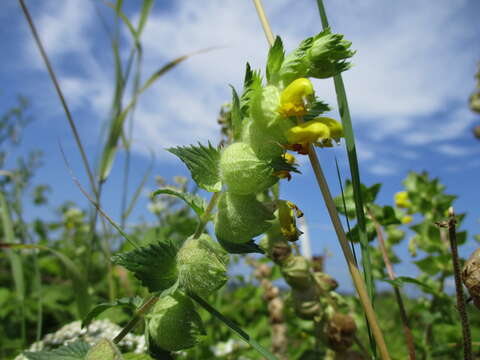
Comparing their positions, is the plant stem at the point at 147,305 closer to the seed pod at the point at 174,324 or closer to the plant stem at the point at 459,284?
the seed pod at the point at 174,324

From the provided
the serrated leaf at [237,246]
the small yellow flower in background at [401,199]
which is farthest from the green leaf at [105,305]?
the small yellow flower in background at [401,199]

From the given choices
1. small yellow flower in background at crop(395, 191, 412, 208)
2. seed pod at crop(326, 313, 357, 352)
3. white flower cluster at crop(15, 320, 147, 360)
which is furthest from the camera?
small yellow flower in background at crop(395, 191, 412, 208)

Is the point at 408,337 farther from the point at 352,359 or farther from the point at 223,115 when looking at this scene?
the point at 223,115

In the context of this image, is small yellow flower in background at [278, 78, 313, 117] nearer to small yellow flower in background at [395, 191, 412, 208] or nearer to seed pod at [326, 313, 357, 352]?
seed pod at [326, 313, 357, 352]

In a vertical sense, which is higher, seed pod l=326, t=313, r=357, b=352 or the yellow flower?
the yellow flower

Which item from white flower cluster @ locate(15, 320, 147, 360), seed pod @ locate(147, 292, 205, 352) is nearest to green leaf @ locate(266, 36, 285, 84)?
seed pod @ locate(147, 292, 205, 352)

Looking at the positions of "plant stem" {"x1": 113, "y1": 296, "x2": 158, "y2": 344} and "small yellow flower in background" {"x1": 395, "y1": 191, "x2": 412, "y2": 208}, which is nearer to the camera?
"plant stem" {"x1": 113, "y1": 296, "x2": 158, "y2": 344}

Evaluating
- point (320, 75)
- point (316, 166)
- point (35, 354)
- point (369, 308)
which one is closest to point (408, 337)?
point (369, 308)
